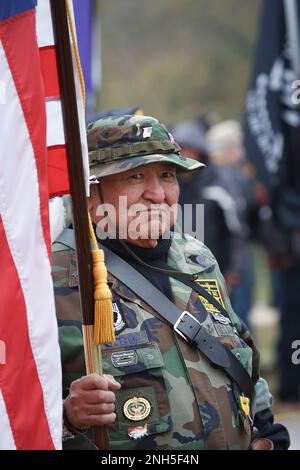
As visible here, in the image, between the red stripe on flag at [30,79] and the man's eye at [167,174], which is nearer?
the red stripe on flag at [30,79]

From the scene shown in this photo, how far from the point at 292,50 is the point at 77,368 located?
20.0 ft

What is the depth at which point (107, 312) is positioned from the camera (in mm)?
3641

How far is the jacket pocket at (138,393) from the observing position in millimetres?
3879

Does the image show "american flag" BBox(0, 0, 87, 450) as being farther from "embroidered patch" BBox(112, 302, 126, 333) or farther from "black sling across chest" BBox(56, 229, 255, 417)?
"black sling across chest" BBox(56, 229, 255, 417)

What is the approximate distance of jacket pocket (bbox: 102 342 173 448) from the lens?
388cm

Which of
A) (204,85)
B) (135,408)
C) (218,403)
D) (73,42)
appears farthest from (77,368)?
(204,85)

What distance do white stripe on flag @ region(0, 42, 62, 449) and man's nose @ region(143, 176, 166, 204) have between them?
685 millimetres

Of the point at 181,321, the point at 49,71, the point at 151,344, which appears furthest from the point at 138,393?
the point at 49,71

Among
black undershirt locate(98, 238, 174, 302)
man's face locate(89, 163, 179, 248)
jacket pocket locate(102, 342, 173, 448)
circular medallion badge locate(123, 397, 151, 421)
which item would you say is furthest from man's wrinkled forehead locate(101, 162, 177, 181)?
circular medallion badge locate(123, 397, 151, 421)

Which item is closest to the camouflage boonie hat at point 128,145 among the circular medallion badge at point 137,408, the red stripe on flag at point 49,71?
the red stripe on flag at point 49,71

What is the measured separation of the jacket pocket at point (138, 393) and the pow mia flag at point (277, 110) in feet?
19.0

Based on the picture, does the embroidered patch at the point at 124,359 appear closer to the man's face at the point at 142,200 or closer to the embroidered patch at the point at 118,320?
the embroidered patch at the point at 118,320

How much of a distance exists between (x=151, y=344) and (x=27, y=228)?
0.68m
